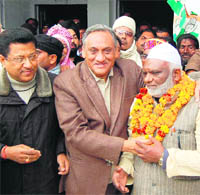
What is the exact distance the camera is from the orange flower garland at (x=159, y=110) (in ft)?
6.98

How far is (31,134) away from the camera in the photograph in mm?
2316

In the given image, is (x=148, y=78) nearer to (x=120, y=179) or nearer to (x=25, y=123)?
(x=120, y=179)

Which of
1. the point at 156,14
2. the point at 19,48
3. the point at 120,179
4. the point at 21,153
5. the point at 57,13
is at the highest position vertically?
the point at 156,14

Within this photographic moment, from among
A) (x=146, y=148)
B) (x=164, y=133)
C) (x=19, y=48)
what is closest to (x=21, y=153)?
(x=19, y=48)

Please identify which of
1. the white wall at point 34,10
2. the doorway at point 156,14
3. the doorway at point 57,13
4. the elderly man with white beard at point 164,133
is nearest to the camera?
the elderly man with white beard at point 164,133

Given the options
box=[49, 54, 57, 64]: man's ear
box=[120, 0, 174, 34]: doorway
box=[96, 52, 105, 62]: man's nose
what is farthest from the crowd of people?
box=[120, 0, 174, 34]: doorway

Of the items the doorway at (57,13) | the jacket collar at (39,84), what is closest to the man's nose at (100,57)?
the jacket collar at (39,84)

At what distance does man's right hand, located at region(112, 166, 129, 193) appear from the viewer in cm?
230

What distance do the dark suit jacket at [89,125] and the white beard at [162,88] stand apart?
246mm

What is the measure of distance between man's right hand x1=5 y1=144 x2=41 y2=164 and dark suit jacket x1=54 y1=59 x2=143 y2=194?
29 cm

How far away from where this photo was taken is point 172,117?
212 centimetres

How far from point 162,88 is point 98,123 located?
563 millimetres

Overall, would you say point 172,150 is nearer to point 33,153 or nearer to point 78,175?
point 78,175

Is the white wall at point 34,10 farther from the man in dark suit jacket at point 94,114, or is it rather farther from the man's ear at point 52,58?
the man in dark suit jacket at point 94,114
